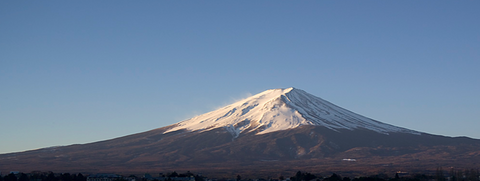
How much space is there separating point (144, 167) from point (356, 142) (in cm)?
7842

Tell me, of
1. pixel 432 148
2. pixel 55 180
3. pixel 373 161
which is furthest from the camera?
pixel 432 148

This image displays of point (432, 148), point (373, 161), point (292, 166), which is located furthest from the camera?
point (432, 148)

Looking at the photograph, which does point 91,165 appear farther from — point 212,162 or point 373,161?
point 373,161

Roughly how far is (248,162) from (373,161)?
37613mm

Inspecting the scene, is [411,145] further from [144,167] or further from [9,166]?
[9,166]

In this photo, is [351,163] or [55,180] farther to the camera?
[351,163]

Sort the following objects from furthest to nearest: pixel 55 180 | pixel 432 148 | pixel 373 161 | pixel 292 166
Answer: pixel 432 148, pixel 373 161, pixel 292 166, pixel 55 180

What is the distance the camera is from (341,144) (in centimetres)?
19375

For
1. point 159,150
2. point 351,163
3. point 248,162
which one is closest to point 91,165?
point 159,150

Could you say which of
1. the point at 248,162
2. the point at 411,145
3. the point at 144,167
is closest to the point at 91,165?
the point at 144,167

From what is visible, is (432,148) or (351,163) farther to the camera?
Answer: (432,148)

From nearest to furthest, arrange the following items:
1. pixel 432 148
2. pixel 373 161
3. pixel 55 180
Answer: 1. pixel 55 180
2. pixel 373 161
3. pixel 432 148

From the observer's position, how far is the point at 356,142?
7790 inches

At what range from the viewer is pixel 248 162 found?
172m
